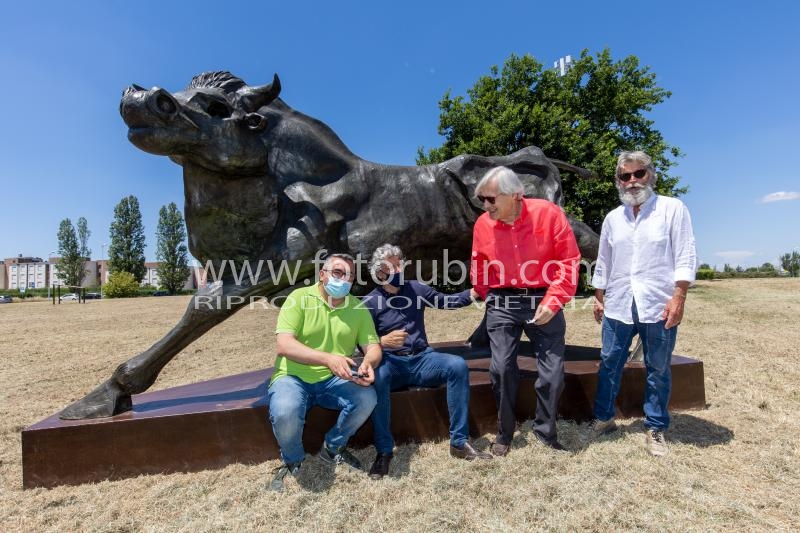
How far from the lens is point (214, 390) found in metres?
3.81

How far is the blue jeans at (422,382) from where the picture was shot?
9.86ft

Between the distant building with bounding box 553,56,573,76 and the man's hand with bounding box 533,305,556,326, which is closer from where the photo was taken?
the man's hand with bounding box 533,305,556,326

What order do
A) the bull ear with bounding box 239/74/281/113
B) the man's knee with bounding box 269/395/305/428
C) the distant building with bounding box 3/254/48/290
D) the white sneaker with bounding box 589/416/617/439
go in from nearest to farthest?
1. the man's knee with bounding box 269/395/305/428
2. the white sneaker with bounding box 589/416/617/439
3. the bull ear with bounding box 239/74/281/113
4. the distant building with bounding box 3/254/48/290

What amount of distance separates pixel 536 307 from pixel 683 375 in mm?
1881

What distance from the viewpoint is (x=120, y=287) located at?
4059cm

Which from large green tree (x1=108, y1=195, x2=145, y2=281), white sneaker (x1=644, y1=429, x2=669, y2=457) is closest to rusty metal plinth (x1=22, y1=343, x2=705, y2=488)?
white sneaker (x1=644, y1=429, x2=669, y2=457)

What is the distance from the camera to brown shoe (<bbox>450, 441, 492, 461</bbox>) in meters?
3.02

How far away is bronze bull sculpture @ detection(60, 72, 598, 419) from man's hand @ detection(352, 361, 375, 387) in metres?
1.04

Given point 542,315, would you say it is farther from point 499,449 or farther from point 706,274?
point 706,274

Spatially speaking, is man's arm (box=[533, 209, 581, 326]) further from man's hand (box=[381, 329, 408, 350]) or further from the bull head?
the bull head

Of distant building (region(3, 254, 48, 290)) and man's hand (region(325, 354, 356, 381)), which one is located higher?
distant building (region(3, 254, 48, 290))

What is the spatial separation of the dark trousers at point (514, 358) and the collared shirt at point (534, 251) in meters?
0.14

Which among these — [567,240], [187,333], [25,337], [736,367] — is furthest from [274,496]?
[25,337]

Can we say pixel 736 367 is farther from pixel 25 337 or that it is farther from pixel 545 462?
pixel 25 337
